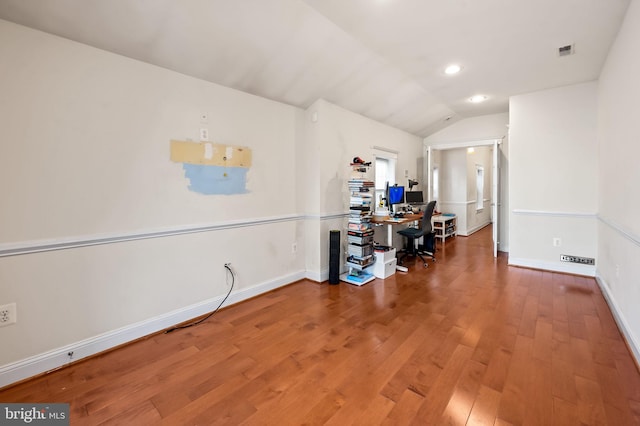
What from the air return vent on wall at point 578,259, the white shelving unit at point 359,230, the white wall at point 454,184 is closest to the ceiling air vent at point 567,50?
the white shelving unit at point 359,230

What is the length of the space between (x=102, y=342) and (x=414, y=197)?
4989 millimetres

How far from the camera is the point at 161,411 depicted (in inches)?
60.8

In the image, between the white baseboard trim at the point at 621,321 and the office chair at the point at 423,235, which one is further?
the office chair at the point at 423,235

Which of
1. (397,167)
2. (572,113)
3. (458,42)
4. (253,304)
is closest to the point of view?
(458,42)

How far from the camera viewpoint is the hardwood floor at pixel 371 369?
4.95 ft

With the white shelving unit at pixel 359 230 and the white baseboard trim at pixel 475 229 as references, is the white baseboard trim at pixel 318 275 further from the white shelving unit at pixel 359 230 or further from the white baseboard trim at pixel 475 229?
the white baseboard trim at pixel 475 229

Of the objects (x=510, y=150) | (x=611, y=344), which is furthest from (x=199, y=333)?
(x=510, y=150)

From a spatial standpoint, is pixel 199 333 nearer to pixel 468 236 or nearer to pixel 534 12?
pixel 534 12

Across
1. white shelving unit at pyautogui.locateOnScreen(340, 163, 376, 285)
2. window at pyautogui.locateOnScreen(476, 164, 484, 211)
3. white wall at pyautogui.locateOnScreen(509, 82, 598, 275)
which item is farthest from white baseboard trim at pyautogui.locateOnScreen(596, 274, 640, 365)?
window at pyautogui.locateOnScreen(476, 164, 484, 211)

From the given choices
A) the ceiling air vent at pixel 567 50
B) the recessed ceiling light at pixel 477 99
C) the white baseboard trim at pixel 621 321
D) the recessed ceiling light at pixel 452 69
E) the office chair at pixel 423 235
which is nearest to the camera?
the white baseboard trim at pixel 621 321

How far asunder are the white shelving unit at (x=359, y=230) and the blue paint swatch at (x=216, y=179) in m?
1.46

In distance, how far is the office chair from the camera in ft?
14.7

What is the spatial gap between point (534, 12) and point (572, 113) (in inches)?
89.0

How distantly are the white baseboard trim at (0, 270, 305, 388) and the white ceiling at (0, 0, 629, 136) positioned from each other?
2.19 meters
